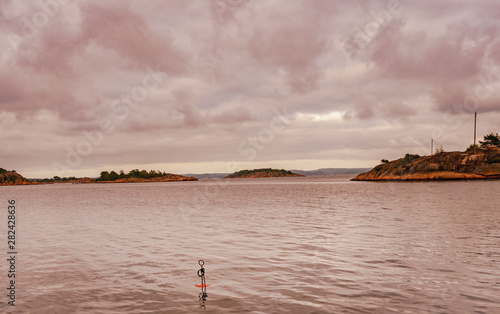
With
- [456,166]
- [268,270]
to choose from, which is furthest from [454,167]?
[268,270]

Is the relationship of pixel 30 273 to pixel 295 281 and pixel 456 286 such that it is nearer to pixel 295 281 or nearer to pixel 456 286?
pixel 295 281

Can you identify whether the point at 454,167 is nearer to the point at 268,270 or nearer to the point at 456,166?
the point at 456,166

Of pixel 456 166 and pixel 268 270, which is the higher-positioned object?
pixel 456 166

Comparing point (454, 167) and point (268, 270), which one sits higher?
point (454, 167)

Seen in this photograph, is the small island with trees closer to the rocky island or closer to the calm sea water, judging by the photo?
the rocky island

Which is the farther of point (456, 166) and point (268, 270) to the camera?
point (456, 166)

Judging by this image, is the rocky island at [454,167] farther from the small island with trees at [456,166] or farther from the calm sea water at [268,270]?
the calm sea water at [268,270]

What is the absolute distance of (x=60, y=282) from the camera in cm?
1473

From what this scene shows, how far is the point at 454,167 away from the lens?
15062cm

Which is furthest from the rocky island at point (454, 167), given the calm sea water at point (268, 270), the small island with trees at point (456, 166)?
the calm sea water at point (268, 270)

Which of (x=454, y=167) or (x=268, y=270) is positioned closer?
(x=268, y=270)

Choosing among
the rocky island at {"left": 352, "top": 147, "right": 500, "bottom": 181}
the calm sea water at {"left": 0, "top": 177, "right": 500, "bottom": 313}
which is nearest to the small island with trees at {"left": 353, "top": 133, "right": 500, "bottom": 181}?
the rocky island at {"left": 352, "top": 147, "right": 500, "bottom": 181}

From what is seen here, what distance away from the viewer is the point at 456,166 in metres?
150

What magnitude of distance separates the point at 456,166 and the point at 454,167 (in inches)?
35.1
